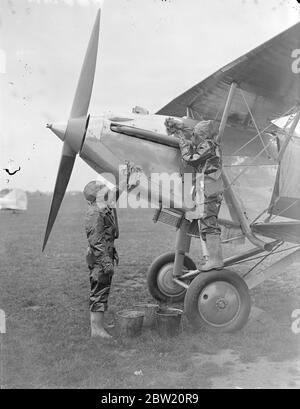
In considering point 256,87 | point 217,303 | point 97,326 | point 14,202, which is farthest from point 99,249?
point 14,202

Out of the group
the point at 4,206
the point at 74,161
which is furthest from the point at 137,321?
the point at 4,206

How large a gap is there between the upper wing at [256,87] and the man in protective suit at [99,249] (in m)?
2.15

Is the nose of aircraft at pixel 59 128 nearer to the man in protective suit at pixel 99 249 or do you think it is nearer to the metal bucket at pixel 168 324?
the man in protective suit at pixel 99 249

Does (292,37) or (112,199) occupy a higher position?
(292,37)

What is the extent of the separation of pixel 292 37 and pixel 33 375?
14.1 feet

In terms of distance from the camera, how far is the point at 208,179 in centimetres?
530

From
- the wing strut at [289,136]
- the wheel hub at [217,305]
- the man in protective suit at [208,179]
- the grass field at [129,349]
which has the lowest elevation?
the grass field at [129,349]

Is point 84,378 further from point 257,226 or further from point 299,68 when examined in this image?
point 299,68

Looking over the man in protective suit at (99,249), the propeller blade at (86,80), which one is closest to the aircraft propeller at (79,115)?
the propeller blade at (86,80)

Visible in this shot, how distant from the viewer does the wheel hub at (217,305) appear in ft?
17.0

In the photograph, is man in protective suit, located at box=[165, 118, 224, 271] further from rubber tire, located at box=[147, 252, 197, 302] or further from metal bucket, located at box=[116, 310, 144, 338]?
rubber tire, located at box=[147, 252, 197, 302]

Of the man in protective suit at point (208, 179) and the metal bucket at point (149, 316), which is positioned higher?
the man in protective suit at point (208, 179)

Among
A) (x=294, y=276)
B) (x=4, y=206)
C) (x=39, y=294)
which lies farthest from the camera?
(x=4, y=206)

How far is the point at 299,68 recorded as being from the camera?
549 centimetres
